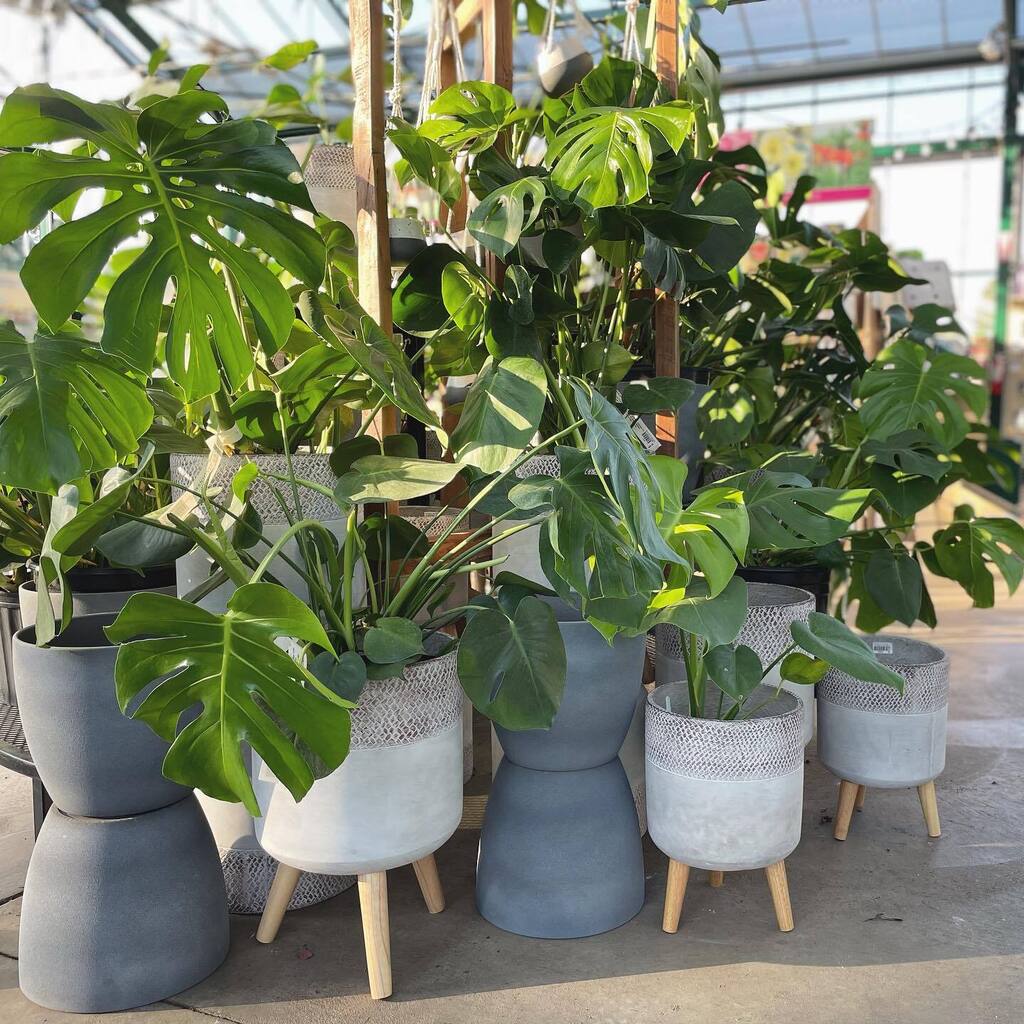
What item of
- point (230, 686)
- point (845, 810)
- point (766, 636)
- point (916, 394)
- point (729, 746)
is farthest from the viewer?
point (916, 394)

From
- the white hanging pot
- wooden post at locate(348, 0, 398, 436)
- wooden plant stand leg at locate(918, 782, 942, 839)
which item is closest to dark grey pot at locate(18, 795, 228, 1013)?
wooden post at locate(348, 0, 398, 436)

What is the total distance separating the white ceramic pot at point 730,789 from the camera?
1.40 meters

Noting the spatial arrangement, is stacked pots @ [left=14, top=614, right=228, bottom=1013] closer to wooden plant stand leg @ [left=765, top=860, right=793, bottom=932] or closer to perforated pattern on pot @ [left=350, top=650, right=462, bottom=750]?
perforated pattern on pot @ [left=350, top=650, right=462, bottom=750]

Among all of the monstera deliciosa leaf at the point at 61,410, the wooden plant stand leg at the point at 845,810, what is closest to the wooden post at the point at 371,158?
the monstera deliciosa leaf at the point at 61,410

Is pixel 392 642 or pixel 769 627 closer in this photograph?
pixel 392 642

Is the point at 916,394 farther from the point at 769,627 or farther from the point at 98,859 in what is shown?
the point at 98,859

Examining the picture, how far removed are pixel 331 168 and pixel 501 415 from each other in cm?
71

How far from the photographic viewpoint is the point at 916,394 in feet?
6.59

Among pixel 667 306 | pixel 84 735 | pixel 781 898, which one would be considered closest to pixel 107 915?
pixel 84 735

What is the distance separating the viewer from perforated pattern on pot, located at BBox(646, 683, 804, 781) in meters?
1.40

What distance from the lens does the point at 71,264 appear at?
1.10m

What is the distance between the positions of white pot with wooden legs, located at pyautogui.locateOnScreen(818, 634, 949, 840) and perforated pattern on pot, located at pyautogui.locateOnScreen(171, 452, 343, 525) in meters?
0.97

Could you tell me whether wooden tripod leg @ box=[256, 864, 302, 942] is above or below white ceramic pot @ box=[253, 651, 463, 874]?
below

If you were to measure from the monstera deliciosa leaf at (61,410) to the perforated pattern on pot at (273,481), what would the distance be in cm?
19
